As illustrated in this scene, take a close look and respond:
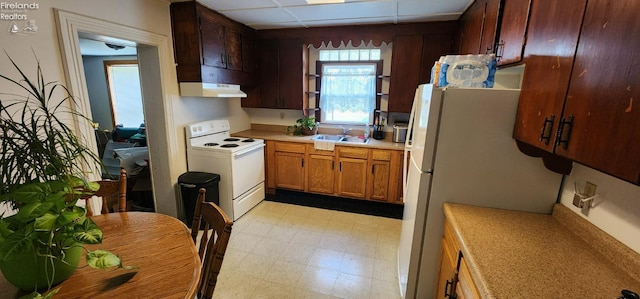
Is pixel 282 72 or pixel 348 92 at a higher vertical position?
pixel 282 72

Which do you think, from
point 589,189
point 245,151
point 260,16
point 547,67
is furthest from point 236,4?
point 589,189

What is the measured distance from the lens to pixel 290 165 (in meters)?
3.61

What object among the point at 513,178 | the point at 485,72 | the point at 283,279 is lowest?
the point at 283,279

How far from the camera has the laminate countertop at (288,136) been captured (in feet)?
10.6

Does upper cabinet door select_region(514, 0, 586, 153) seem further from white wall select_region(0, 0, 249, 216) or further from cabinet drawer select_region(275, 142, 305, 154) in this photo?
white wall select_region(0, 0, 249, 216)

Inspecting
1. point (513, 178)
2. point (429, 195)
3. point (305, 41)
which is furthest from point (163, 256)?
point (305, 41)

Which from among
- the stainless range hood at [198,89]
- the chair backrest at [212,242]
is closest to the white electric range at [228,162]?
the stainless range hood at [198,89]

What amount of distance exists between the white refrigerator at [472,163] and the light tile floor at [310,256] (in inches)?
28.8

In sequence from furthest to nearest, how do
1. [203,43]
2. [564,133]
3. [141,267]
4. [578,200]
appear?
[203,43]
[578,200]
[141,267]
[564,133]

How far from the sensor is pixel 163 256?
3.73 ft

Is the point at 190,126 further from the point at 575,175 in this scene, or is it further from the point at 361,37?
the point at 575,175

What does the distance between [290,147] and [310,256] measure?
5.05ft

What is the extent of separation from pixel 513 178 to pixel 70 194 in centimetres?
205

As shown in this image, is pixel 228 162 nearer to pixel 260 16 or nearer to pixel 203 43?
pixel 203 43
